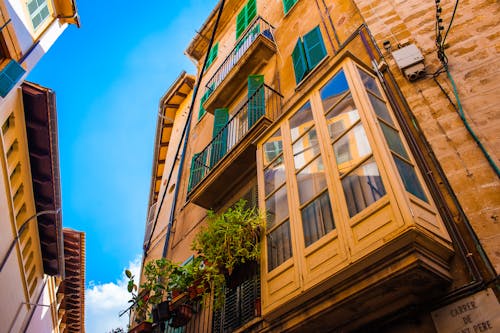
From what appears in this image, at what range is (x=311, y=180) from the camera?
5113 millimetres

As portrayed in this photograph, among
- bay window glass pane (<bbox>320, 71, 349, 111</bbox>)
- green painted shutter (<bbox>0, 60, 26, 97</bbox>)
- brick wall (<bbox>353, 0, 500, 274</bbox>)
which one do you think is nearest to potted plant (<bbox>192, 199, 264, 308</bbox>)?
bay window glass pane (<bbox>320, 71, 349, 111</bbox>)

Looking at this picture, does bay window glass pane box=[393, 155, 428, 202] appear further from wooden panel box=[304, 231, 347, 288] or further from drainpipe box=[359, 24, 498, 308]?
wooden panel box=[304, 231, 347, 288]

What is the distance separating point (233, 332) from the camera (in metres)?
5.76

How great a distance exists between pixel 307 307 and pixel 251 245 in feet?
5.21

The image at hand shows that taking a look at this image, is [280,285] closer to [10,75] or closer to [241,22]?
[10,75]

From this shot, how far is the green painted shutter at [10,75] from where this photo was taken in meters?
9.56

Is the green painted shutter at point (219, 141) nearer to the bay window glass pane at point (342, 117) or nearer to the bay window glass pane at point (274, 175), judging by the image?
the bay window glass pane at point (274, 175)

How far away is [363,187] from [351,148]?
63 cm

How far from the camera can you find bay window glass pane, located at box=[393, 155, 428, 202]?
4004 mm

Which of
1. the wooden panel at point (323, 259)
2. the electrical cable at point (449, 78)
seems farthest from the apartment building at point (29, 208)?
the electrical cable at point (449, 78)

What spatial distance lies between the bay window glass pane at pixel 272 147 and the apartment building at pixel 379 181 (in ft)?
0.11

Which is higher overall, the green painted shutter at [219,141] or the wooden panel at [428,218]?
the green painted shutter at [219,141]

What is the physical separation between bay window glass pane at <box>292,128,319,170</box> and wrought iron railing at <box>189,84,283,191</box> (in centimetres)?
243

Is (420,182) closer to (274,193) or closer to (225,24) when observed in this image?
(274,193)
